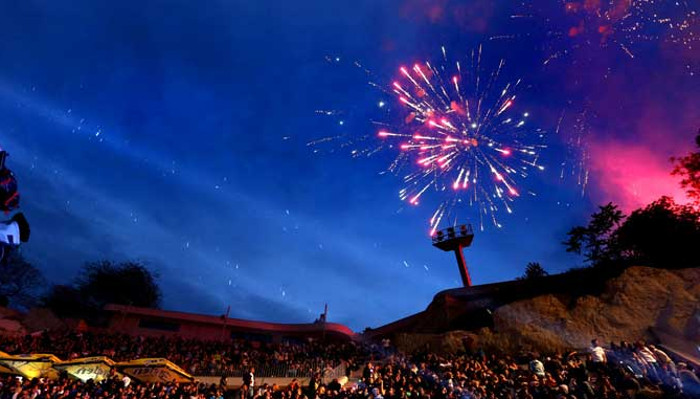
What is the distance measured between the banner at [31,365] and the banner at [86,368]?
1.33 ft

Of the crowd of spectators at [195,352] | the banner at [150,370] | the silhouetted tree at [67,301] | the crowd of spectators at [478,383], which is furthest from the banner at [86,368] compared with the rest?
the silhouetted tree at [67,301]

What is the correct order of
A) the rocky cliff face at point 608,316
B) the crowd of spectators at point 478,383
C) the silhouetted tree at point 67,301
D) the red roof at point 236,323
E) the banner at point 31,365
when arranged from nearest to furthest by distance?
the crowd of spectators at point 478,383 < the banner at point 31,365 < the rocky cliff face at point 608,316 < the red roof at point 236,323 < the silhouetted tree at point 67,301

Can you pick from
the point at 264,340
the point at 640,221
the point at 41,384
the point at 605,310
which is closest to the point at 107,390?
the point at 41,384

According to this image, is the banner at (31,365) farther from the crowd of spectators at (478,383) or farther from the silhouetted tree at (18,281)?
the silhouetted tree at (18,281)

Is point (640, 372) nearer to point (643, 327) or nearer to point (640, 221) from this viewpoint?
point (643, 327)

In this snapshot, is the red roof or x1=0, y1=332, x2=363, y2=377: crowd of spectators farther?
the red roof

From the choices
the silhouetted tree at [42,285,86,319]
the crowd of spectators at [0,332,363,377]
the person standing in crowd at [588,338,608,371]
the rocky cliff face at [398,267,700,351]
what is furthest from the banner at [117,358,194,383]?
the silhouetted tree at [42,285,86,319]

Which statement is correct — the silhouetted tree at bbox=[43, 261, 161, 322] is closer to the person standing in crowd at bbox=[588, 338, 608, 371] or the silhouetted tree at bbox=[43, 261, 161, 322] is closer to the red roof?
the red roof

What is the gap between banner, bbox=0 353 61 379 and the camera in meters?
18.1

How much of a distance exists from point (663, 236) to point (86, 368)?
38.3m

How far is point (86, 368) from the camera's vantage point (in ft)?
60.5

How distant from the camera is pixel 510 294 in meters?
28.0

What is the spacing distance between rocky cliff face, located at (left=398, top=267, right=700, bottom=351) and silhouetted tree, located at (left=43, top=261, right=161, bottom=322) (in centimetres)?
3847

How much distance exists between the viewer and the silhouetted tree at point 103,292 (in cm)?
4112
